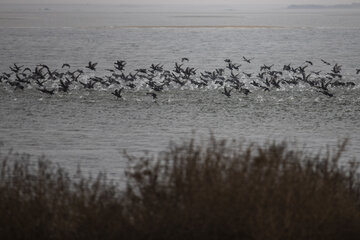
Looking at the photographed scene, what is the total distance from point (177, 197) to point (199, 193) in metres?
0.36

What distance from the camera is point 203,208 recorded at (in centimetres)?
898

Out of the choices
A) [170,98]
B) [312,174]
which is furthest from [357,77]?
[312,174]

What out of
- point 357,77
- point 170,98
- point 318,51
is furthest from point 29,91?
point 318,51

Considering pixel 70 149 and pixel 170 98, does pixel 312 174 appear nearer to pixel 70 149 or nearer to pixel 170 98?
pixel 70 149

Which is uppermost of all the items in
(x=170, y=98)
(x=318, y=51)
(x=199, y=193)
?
(x=199, y=193)

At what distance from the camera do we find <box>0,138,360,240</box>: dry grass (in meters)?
8.98

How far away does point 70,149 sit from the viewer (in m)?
19.9

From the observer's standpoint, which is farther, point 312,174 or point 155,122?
point 155,122

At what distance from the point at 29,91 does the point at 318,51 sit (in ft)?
177

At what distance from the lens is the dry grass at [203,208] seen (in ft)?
29.5

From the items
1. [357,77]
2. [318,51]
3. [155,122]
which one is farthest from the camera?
[318,51]

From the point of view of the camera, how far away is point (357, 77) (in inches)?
1757

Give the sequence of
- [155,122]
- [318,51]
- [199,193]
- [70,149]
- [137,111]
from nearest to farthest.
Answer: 1. [199,193]
2. [70,149]
3. [155,122]
4. [137,111]
5. [318,51]

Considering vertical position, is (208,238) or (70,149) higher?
(208,238)
